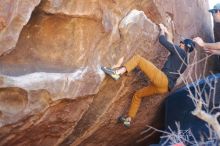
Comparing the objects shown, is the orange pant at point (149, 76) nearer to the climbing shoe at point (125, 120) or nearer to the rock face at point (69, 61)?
the rock face at point (69, 61)

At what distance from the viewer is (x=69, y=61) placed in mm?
6254

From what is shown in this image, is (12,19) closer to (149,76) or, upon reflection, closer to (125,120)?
(149,76)

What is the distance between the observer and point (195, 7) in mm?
8594

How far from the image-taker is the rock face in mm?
5707

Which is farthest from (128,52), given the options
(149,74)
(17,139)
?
(17,139)

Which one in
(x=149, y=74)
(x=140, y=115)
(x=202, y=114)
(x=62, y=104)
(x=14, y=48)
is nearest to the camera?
(x=202, y=114)

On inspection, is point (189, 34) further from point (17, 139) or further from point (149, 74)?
point (17, 139)

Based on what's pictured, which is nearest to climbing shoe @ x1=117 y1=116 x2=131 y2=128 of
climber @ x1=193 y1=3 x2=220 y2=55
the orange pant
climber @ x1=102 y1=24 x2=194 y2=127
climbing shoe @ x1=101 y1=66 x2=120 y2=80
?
climber @ x1=102 y1=24 x2=194 y2=127

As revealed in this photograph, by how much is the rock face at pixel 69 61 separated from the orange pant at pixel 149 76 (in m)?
0.20

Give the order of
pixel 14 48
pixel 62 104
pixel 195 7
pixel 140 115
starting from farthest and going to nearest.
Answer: pixel 195 7 → pixel 140 115 → pixel 62 104 → pixel 14 48

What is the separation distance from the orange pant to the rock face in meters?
0.20

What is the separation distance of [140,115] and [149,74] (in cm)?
140

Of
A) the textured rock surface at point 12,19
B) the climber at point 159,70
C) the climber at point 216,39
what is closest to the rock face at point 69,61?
the textured rock surface at point 12,19

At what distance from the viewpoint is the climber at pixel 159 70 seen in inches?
253
